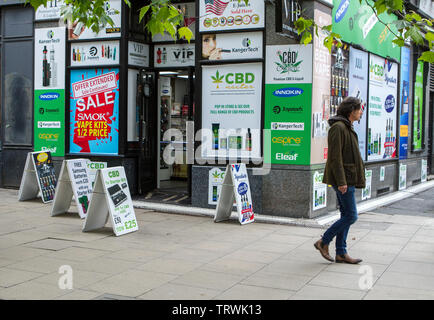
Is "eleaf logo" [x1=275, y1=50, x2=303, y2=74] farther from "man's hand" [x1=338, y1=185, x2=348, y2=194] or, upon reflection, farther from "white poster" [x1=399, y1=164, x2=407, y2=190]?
"white poster" [x1=399, y1=164, x2=407, y2=190]

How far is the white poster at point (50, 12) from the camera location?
12.0 metres

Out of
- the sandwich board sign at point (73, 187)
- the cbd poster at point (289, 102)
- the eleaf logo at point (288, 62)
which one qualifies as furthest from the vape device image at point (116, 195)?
the eleaf logo at point (288, 62)

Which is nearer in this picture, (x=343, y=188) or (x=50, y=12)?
(x=343, y=188)

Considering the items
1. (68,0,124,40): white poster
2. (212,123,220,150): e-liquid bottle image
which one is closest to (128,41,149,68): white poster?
(68,0,124,40): white poster

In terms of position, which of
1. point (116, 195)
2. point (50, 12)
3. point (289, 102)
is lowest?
point (116, 195)

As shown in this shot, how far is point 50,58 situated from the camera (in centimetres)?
1213

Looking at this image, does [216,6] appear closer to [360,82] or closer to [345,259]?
[360,82]

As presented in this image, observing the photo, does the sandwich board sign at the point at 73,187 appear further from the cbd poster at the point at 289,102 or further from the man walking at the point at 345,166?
the man walking at the point at 345,166

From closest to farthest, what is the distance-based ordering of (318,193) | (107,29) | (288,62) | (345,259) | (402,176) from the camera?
1. (345,259)
2. (288,62)
3. (318,193)
4. (107,29)
5. (402,176)

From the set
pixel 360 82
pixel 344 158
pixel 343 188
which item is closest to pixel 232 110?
pixel 360 82

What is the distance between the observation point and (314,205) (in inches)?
391

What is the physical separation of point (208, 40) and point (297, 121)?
7.66 ft

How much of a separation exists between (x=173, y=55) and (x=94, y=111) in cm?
204

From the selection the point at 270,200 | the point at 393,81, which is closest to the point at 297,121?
the point at 270,200
